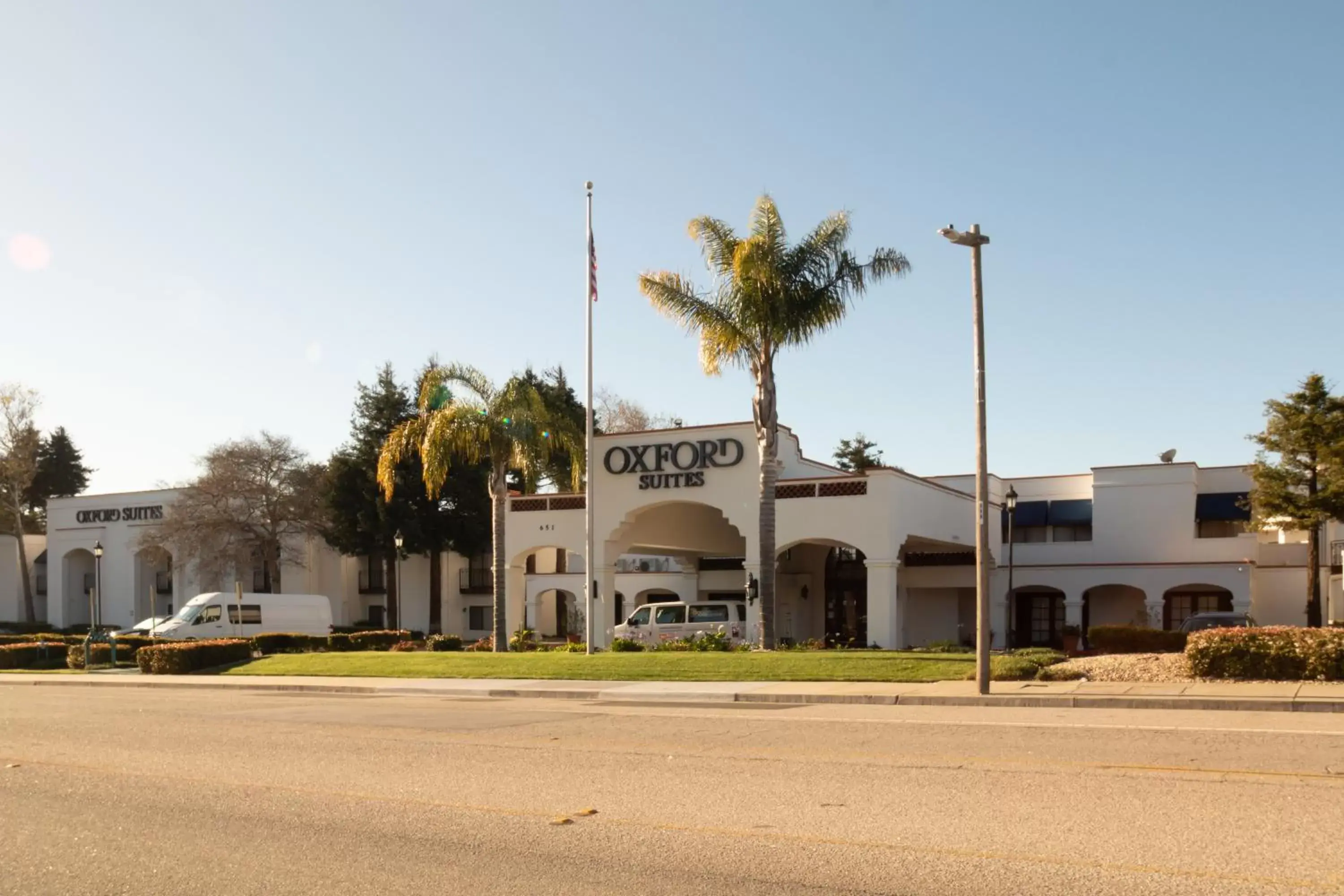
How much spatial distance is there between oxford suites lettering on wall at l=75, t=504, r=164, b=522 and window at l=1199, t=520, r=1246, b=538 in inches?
1736

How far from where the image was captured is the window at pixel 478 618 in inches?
2179

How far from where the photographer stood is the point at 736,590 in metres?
43.8

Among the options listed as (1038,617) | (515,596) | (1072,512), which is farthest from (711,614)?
(1072,512)

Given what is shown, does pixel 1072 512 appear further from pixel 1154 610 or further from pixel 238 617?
pixel 238 617

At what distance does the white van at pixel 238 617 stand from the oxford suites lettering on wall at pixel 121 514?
50.2ft

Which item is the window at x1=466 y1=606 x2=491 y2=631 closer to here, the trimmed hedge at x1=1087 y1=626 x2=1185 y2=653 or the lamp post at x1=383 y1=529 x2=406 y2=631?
the lamp post at x1=383 y1=529 x2=406 y2=631

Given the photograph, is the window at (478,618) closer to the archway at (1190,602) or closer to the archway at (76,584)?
the archway at (76,584)

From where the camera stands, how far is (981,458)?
1877cm

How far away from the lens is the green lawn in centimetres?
2214

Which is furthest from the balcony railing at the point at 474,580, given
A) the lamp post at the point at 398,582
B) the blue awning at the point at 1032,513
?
the blue awning at the point at 1032,513

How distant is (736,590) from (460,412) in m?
15.5

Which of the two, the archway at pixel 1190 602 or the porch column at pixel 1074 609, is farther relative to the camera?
the porch column at pixel 1074 609

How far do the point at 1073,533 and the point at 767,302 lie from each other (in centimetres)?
1927

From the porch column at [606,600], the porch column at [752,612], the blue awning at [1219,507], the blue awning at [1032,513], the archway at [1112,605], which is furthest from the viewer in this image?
the blue awning at [1032,513]
